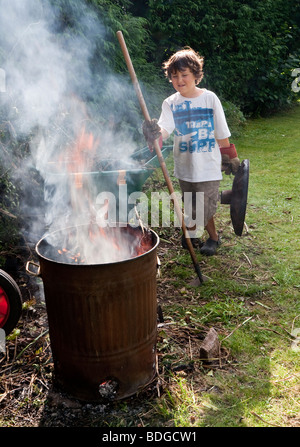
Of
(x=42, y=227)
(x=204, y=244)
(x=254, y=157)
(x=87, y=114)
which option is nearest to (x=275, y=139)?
(x=254, y=157)

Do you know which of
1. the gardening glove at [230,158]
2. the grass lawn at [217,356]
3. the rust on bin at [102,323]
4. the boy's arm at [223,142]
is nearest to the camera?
the rust on bin at [102,323]

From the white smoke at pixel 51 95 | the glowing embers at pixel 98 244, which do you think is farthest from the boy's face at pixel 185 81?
the glowing embers at pixel 98 244

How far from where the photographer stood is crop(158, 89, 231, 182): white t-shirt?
414 centimetres

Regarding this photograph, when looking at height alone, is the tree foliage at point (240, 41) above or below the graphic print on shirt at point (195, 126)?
above

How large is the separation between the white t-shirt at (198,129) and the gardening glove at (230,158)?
144 mm

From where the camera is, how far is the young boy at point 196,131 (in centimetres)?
412

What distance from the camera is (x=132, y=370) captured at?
8.57 feet

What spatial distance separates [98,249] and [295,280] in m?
2.11

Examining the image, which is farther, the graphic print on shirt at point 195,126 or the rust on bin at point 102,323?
the graphic print on shirt at point 195,126

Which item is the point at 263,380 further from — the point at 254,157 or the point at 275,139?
the point at 275,139

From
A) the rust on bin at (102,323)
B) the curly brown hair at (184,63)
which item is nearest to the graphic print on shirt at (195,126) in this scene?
the curly brown hair at (184,63)

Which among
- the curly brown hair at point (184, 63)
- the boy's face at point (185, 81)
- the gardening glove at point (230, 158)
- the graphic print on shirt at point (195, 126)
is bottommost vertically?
the gardening glove at point (230, 158)

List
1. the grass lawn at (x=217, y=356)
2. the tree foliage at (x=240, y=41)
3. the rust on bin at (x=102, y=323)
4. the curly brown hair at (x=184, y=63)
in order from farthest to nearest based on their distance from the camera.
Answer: the tree foliage at (x=240, y=41) → the curly brown hair at (x=184, y=63) → the grass lawn at (x=217, y=356) → the rust on bin at (x=102, y=323)

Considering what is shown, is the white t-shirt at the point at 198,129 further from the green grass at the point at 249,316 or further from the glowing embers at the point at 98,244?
the glowing embers at the point at 98,244
